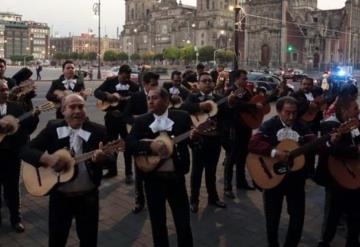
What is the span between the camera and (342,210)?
18.4 ft

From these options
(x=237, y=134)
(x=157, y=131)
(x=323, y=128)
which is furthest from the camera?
(x=237, y=134)

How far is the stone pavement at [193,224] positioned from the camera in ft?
19.5

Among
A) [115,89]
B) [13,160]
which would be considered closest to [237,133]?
[115,89]

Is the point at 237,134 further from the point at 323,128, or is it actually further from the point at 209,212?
the point at 323,128

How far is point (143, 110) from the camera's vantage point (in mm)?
7648

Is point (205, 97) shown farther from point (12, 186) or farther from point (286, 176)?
point (12, 186)

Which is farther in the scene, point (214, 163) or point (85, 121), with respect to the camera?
point (214, 163)

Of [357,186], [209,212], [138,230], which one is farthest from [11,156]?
[357,186]

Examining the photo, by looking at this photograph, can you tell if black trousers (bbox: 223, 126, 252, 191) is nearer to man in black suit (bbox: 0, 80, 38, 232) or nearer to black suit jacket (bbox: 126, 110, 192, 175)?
black suit jacket (bbox: 126, 110, 192, 175)

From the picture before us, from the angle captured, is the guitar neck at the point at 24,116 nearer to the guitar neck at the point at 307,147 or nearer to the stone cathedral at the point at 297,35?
the guitar neck at the point at 307,147

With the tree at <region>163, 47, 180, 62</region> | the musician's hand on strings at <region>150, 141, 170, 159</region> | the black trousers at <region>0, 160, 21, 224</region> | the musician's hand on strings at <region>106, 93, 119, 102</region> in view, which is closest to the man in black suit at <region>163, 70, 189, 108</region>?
the musician's hand on strings at <region>106, 93, 119, 102</region>

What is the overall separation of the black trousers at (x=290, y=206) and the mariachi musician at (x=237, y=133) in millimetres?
2461

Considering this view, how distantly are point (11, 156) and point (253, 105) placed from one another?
3.89 metres

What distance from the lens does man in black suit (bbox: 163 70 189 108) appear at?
862cm
